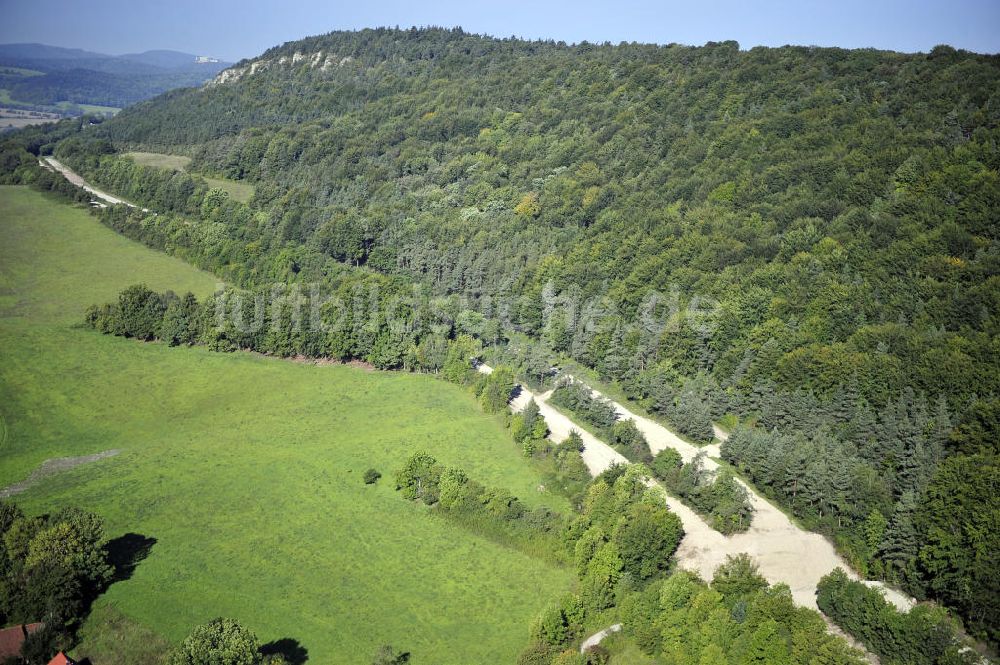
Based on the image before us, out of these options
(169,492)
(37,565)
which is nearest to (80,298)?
(169,492)

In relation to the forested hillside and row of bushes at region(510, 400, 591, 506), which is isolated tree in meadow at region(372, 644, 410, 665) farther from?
the forested hillside

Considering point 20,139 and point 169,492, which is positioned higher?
point 20,139

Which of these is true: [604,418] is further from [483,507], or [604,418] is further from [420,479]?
[420,479]

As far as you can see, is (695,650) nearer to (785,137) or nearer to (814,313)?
(814,313)

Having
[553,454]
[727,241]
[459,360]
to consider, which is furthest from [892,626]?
[727,241]

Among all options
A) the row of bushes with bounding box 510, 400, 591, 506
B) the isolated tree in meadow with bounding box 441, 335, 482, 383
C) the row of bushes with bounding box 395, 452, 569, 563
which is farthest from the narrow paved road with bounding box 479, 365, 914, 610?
the isolated tree in meadow with bounding box 441, 335, 482, 383
